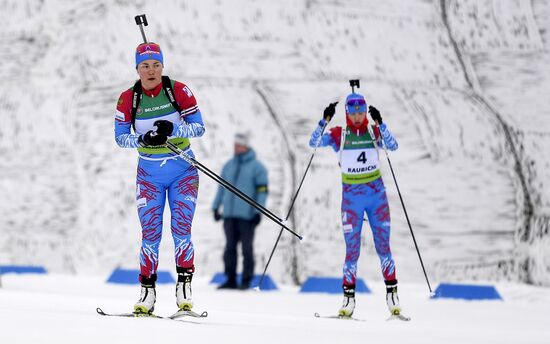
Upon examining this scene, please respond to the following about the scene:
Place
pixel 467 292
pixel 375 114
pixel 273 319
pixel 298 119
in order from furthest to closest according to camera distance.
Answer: pixel 298 119
pixel 467 292
pixel 375 114
pixel 273 319

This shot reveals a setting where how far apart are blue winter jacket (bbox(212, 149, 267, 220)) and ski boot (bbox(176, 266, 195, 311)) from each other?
3.72 m

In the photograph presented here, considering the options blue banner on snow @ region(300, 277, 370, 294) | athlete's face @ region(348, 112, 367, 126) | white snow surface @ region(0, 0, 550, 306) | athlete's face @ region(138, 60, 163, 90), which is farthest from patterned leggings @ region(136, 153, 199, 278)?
white snow surface @ region(0, 0, 550, 306)

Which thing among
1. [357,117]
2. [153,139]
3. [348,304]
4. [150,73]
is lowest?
[348,304]

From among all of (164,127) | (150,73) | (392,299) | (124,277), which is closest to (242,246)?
(124,277)

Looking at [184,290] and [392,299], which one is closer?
[184,290]

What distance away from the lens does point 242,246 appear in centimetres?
808

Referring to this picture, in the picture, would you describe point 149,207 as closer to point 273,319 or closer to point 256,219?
point 273,319

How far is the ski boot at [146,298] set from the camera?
416cm

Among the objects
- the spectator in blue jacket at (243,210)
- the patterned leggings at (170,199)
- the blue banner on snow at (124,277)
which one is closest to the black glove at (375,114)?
the patterned leggings at (170,199)

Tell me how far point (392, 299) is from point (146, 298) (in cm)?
170

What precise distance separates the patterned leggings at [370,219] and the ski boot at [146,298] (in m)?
1.54

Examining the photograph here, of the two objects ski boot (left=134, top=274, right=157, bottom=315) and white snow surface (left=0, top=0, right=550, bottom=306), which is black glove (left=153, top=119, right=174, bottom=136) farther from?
white snow surface (left=0, top=0, right=550, bottom=306)

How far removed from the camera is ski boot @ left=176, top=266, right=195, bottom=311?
165 inches

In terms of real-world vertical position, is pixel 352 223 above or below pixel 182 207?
below
